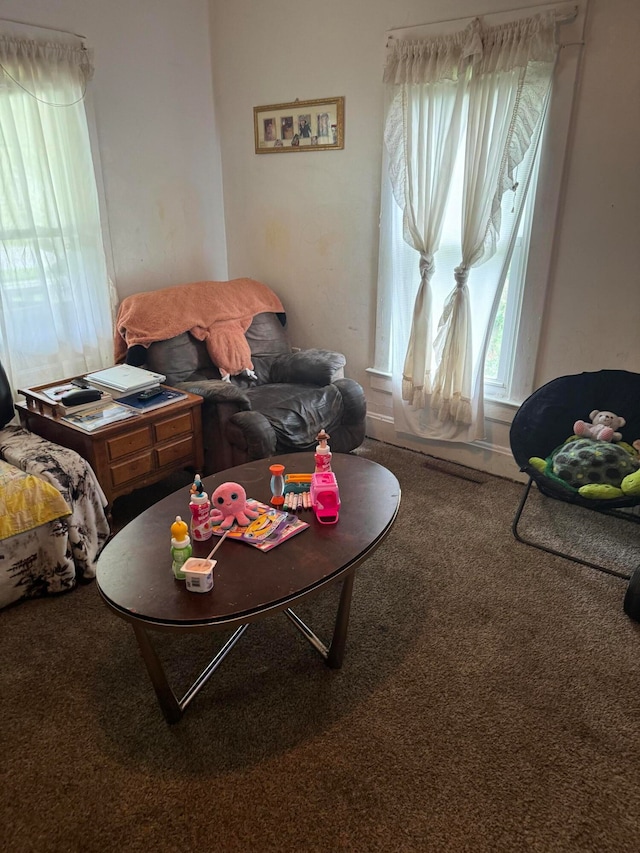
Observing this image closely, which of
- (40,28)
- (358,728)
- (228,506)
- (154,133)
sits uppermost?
(40,28)

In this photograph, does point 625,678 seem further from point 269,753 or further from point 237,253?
point 237,253

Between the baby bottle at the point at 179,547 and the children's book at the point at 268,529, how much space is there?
0.20m

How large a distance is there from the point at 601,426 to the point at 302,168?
7.40ft

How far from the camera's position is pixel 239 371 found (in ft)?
10.9

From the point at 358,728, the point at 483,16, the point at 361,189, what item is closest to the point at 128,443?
the point at 358,728

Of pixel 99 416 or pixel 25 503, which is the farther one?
pixel 99 416

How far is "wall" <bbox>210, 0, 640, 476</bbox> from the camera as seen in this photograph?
2.49 meters

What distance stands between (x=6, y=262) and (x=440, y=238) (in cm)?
219

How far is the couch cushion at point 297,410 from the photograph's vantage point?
115 inches

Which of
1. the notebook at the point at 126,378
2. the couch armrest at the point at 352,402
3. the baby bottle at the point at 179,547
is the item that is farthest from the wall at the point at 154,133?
the baby bottle at the point at 179,547

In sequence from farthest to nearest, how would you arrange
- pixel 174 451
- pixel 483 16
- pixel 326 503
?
pixel 174 451 < pixel 483 16 < pixel 326 503

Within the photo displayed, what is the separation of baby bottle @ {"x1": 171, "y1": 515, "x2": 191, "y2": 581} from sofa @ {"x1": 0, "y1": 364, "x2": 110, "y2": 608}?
2.62ft

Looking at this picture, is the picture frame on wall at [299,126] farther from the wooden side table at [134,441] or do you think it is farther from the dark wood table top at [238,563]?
the dark wood table top at [238,563]

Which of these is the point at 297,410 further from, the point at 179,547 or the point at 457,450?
the point at 179,547
